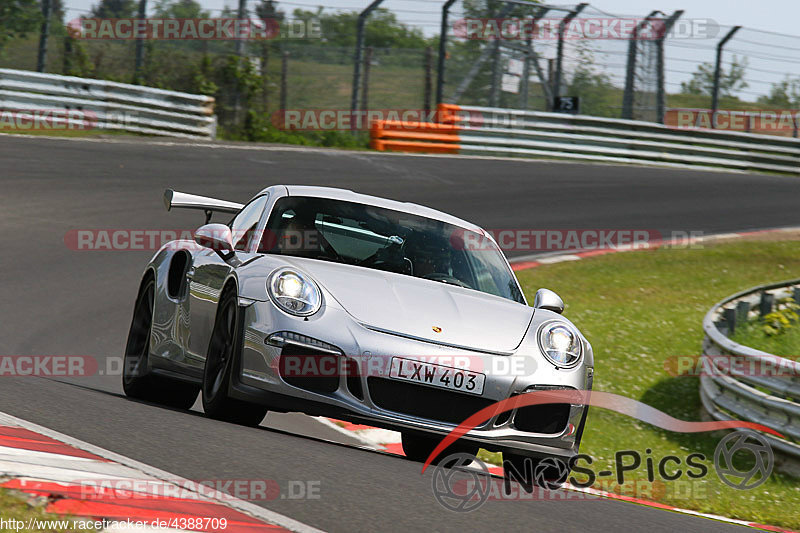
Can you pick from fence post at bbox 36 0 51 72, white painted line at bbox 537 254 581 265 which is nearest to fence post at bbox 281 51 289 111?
Result: fence post at bbox 36 0 51 72

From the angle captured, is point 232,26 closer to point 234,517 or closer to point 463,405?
point 463,405

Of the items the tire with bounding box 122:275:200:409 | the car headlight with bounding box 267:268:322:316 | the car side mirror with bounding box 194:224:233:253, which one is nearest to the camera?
the car headlight with bounding box 267:268:322:316

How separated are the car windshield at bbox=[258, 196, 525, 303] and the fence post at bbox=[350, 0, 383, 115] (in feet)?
53.1

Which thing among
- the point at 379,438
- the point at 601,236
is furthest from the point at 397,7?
the point at 379,438

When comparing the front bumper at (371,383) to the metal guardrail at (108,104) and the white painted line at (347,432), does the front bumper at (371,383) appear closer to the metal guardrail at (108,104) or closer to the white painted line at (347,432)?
the white painted line at (347,432)

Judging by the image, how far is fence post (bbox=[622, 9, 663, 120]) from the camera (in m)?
23.1

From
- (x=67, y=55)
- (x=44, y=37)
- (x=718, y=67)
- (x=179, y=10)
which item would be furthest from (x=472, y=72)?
(x=44, y=37)

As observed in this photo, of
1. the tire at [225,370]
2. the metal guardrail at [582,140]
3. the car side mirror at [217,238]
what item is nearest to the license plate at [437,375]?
the tire at [225,370]

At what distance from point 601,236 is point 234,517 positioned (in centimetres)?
1315

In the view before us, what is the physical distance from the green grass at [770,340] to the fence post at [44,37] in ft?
49.1

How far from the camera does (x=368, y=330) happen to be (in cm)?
504

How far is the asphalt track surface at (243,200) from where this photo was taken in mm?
4293

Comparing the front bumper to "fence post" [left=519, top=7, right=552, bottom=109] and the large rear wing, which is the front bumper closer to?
the large rear wing

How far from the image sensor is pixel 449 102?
23469mm
